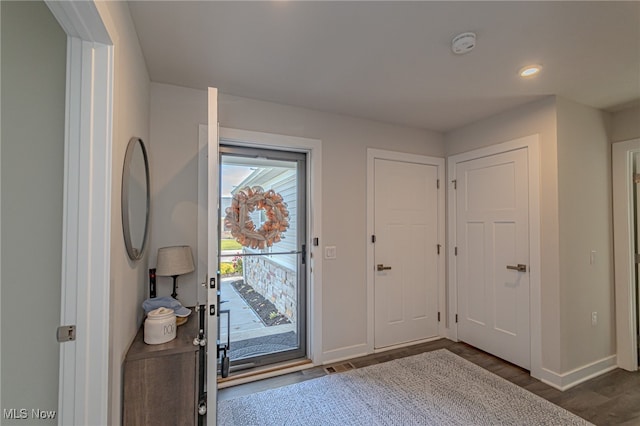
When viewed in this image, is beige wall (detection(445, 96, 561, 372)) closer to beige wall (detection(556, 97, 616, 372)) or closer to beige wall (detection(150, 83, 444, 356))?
beige wall (detection(556, 97, 616, 372))

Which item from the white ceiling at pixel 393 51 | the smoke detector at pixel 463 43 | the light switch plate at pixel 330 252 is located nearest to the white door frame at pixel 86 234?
the white ceiling at pixel 393 51

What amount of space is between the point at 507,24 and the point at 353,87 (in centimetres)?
104

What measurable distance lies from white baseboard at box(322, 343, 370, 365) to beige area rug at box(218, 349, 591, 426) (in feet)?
A: 0.70

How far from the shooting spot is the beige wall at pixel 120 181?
118 cm

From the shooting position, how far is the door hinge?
104 cm

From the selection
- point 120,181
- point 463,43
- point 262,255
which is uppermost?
point 463,43

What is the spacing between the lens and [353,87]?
227 cm

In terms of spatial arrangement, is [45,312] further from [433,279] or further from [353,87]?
[433,279]

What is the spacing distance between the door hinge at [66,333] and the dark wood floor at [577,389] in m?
1.48

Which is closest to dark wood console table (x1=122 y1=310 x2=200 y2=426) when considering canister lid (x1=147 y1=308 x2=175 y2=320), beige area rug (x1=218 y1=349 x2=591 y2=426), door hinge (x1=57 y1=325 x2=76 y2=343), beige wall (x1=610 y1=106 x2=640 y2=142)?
canister lid (x1=147 y1=308 x2=175 y2=320)

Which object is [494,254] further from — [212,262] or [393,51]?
[212,262]

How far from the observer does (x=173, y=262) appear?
196 centimetres

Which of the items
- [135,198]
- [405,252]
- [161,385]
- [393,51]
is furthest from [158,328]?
[405,252]

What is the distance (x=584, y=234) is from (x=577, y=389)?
4.15ft
